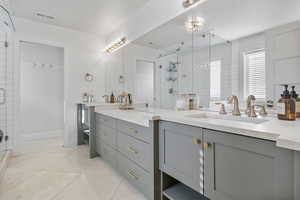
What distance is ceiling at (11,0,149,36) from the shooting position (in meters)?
2.36

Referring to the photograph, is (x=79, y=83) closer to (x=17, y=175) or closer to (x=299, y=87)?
(x=17, y=175)

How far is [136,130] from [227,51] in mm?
1150

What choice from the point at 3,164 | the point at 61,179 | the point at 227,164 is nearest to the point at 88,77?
the point at 3,164

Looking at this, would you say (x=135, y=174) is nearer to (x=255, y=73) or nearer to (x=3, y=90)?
(x=255, y=73)

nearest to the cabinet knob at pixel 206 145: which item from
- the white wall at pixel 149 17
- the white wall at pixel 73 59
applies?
the white wall at pixel 149 17

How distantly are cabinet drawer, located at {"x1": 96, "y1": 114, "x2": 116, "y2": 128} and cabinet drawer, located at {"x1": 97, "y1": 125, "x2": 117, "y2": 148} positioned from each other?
56 millimetres

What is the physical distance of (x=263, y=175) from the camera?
2.53 feet

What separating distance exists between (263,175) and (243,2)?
1273mm

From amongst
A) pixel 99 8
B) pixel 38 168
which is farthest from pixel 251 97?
pixel 38 168

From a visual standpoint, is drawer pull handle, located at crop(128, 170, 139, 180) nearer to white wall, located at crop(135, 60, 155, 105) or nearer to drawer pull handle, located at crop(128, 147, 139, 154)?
drawer pull handle, located at crop(128, 147, 139, 154)

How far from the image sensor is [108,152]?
Result: 7.16 ft

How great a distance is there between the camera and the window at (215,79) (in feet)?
4.93

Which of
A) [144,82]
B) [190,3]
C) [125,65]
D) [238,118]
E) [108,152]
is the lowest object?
[108,152]

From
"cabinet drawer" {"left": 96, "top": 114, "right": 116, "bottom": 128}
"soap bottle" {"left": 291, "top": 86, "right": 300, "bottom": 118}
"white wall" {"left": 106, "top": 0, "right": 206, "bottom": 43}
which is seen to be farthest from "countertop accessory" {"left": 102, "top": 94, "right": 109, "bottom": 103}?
"soap bottle" {"left": 291, "top": 86, "right": 300, "bottom": 118}
